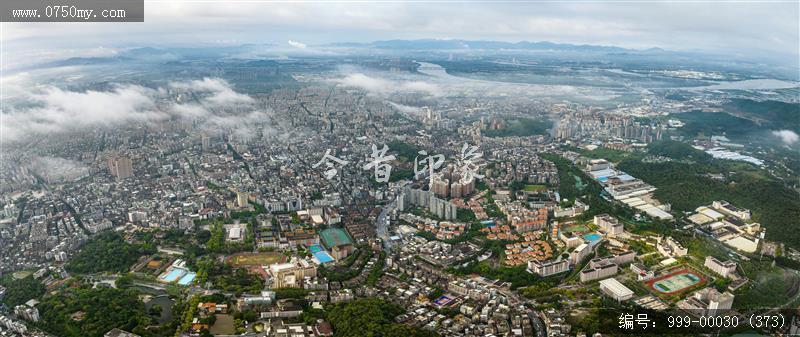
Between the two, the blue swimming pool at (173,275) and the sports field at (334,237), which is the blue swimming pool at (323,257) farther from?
the blue swimming pool at (173,275)

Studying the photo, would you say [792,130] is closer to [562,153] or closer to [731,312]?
[562,153]

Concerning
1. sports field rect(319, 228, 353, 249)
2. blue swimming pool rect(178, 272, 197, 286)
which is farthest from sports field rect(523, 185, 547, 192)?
blue swimming pool rect(178, 272, 197, 286)

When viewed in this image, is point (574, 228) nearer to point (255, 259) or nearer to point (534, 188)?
point (534, 188)

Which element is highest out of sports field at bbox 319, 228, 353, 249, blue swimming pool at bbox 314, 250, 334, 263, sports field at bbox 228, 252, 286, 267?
sports field at bbox 319, 228, 353, 249

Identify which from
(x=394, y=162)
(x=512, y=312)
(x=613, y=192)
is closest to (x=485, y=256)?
(x=512, y=312)

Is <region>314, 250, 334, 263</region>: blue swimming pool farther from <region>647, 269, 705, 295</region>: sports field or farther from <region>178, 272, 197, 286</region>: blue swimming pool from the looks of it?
<region>647, 269, 705, 295</region>: sports field

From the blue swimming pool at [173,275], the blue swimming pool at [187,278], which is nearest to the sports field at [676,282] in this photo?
the blue swimming pool at [187,278]
